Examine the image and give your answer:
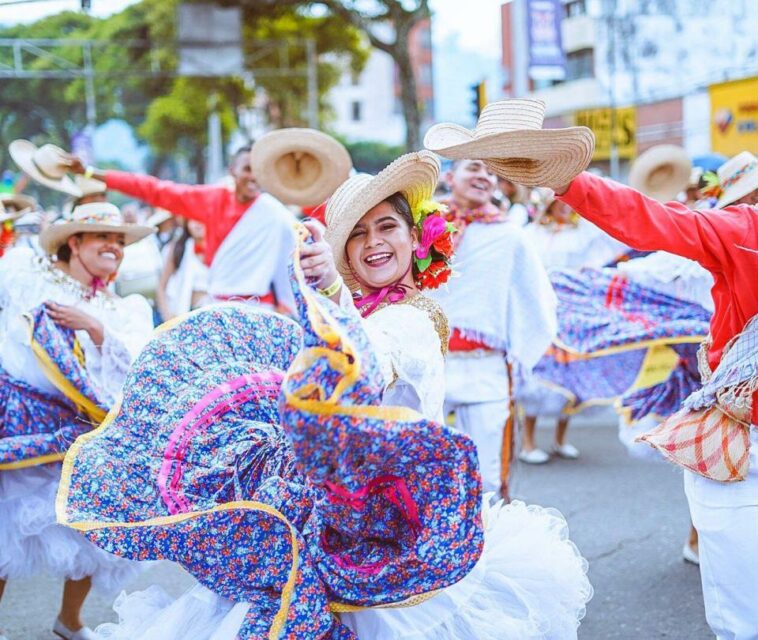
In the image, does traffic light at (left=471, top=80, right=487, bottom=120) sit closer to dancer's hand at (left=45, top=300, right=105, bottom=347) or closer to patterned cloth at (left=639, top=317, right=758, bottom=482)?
dancer's hand at (left=45, top=300, right=105, bottom=347)

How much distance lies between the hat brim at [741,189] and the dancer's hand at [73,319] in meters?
2.60

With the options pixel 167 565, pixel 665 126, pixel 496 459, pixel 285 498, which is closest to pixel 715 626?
pixel 285 498

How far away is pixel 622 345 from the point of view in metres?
6.61

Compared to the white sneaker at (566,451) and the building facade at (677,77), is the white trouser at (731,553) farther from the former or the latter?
the building facade at (677,77)

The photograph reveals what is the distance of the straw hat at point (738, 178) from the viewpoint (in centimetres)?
408

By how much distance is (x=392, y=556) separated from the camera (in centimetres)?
259

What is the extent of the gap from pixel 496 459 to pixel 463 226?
1.25 meters

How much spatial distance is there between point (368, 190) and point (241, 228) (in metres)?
4.21

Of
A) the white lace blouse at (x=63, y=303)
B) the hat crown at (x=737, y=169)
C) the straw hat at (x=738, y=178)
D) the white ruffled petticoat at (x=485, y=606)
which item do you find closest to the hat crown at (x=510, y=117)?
the white ruffled petticoat at (x=485, y=606)

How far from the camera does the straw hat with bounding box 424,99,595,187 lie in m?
2.79

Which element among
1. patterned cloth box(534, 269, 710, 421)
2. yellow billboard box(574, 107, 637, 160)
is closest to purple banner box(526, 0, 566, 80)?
yellow billboard box(574, 107, 637, 160)

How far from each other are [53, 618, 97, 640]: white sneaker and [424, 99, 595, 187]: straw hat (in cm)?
280

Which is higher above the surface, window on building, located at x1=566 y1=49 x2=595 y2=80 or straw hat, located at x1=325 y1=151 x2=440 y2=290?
window on building, located at x1=566 y1=49 x2=595 y2=80

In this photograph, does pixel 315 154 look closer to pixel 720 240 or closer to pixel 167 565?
pixel 167 565
